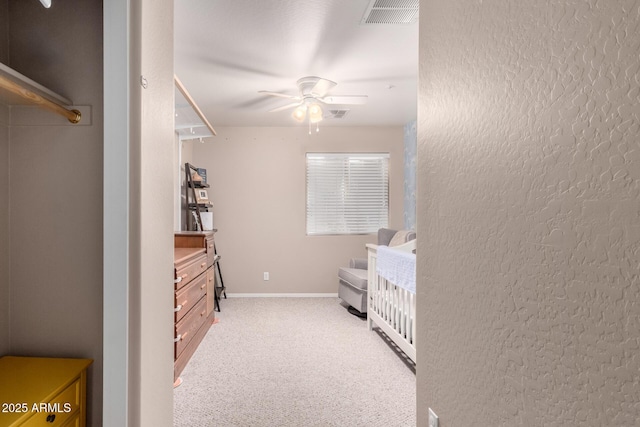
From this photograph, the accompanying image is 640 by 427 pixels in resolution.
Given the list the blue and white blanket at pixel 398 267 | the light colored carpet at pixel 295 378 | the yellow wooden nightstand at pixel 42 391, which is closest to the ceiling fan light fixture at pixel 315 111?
the blue and white blanket at pixel 398 267

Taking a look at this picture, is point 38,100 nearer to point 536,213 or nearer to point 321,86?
point 536,213

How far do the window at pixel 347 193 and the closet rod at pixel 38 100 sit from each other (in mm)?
3995

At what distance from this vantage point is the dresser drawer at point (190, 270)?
2.51 m

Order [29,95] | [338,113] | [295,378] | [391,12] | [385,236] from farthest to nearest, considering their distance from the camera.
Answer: [385,236]
[338,113]
[295,378]
[391,12]
[29,95]

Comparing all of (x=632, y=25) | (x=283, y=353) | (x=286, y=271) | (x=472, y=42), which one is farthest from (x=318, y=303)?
(x=632, y=25)

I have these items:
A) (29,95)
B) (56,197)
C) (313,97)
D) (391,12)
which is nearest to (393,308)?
(313,97)

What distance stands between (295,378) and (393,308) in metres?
1.02

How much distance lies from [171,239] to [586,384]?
5.37 ft

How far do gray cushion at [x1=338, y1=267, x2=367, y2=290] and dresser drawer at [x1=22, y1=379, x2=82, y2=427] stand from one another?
3120mm

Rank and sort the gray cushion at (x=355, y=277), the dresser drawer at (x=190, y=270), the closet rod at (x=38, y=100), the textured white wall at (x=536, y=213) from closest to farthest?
1. the textured white wall at (x=536, y=213)
2. the closet rod at (x=38, y=100)
3. the dresser drawer at (x=190, y=270)
4. the gray cushion at (x=355, y=277)

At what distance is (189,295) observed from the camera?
9.32ft

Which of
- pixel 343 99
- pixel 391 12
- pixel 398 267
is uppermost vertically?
pixel 391 12

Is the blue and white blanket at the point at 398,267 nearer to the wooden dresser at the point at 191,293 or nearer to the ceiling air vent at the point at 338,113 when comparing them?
the wooden dresser at the point at 191,293

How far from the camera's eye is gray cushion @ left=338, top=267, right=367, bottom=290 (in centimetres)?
→ 405
